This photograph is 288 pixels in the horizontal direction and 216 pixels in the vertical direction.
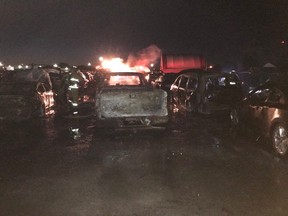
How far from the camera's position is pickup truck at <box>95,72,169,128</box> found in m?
9.94

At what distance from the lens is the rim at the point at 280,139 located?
314 inches

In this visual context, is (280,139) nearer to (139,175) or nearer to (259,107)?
(259,107)

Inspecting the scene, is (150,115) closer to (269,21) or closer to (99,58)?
(269,21)

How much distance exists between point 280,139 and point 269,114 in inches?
27.7

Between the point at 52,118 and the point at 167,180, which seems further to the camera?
the point at 52,118

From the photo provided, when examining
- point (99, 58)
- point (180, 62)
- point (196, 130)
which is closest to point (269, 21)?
point (180, 62)

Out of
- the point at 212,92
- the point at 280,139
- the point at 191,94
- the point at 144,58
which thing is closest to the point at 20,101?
the point at 191,94

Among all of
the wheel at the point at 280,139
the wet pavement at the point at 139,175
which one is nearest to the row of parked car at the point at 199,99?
the wheel at the point at 280,139

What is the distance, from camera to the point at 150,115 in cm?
1005

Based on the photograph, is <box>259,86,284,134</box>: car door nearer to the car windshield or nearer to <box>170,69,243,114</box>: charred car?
<box>170,69,243,114</box>: charred car

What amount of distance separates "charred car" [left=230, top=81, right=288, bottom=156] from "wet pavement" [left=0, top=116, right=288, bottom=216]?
13.6 inches

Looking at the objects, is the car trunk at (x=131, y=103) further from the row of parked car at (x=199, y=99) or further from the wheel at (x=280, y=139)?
the wheel at (x=280, y=139)

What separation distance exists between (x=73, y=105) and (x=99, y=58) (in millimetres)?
28248

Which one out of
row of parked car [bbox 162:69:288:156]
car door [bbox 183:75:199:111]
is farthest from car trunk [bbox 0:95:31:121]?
row of parked car [bbox 162:69:288:156]
